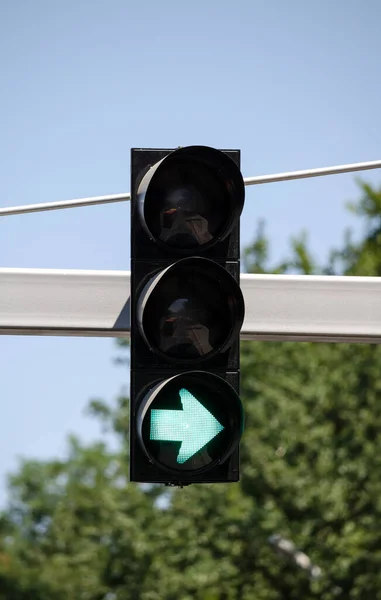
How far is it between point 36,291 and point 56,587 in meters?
71.3

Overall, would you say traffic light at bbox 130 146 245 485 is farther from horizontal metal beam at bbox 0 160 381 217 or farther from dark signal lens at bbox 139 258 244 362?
horizontal metal beam at bbox 0 160 381 217

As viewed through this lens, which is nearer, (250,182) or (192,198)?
(192,198)

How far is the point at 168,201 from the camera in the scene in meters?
3.41

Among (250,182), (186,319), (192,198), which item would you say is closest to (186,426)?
(186,319)

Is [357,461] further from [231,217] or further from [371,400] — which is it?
[231,217]

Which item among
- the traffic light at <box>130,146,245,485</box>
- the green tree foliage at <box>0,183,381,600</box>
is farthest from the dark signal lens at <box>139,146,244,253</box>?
the green tree foliage at <box>0,183,381,600</box>

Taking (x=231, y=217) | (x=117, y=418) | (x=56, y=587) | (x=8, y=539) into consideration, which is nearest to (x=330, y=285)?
(x=231, y=217)

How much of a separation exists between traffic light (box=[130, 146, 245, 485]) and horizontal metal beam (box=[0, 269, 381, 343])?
1.79ft

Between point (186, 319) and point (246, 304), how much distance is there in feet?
2.14

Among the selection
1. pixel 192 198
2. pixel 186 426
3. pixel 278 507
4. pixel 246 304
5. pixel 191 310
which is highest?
pixel 192 198

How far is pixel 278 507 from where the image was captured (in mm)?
22859

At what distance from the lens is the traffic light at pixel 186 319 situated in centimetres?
329

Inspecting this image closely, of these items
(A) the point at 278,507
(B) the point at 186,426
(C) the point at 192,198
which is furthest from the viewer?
(A) the point at 278,507

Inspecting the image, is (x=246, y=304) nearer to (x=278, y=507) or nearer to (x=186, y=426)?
(x=186, y=426)
